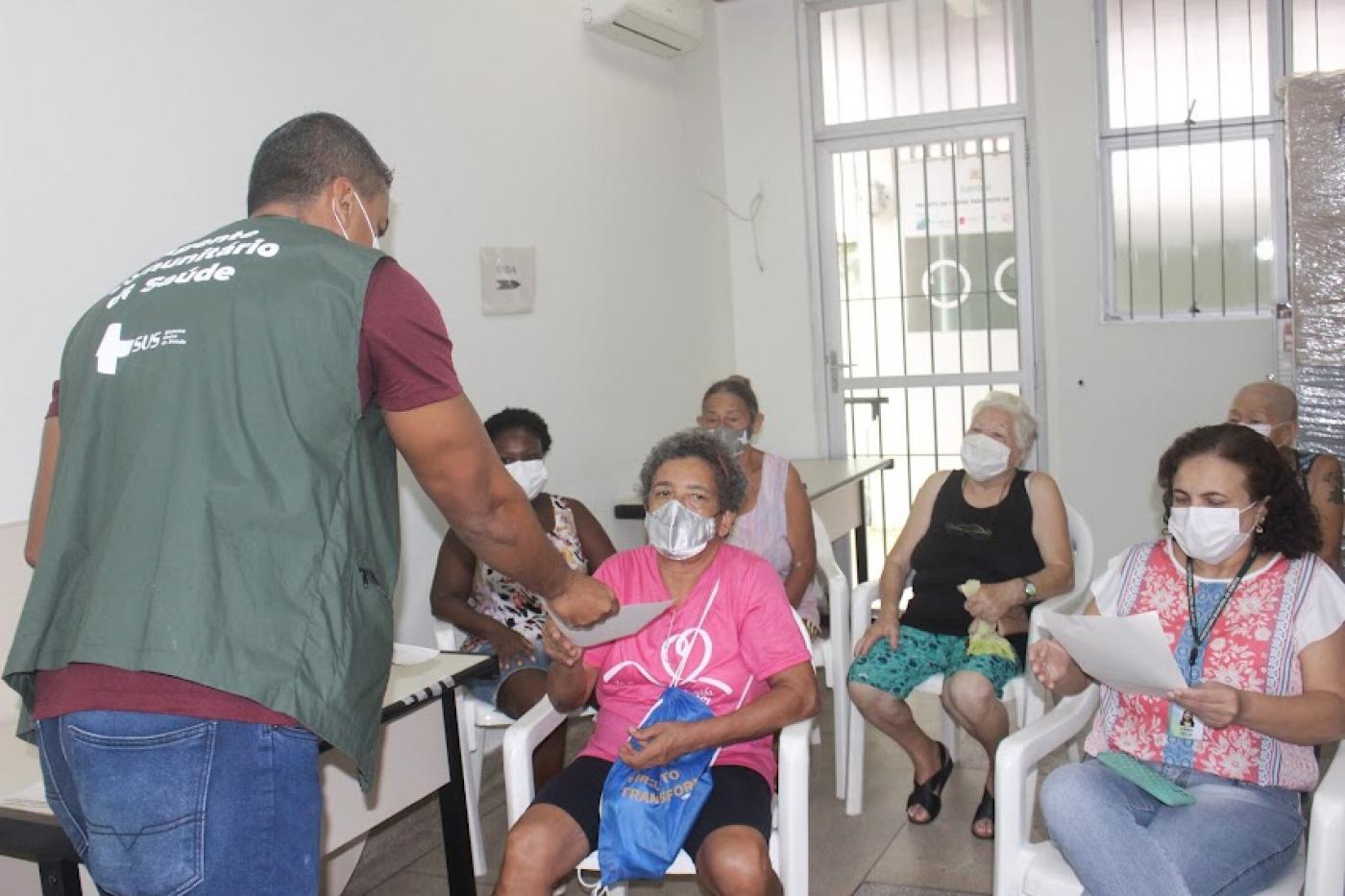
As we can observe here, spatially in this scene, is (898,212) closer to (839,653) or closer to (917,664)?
(839,653)

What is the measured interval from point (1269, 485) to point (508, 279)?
263 cm

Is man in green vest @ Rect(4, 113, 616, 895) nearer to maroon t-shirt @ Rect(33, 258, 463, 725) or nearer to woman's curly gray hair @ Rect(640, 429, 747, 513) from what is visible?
maroon t-shirt @ Rect(33, 258, 463, 725)

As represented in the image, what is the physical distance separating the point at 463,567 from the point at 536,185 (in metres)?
1.65

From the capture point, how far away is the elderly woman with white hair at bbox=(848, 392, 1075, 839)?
336 centimetres

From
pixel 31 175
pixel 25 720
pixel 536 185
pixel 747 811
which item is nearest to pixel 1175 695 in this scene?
pixel 747 811

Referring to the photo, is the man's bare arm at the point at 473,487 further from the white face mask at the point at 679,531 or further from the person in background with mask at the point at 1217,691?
the person in background with mask at the point at 1217,691

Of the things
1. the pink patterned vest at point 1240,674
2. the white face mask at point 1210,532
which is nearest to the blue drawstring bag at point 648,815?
the pink patterned vest at point 1240,674

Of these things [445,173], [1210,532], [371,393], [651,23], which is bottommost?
[1210,532]

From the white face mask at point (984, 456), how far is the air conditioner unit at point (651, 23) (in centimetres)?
233

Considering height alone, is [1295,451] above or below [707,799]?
above

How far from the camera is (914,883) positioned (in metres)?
3.08

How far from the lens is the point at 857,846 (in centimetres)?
333

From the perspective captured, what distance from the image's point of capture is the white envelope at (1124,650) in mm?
2176

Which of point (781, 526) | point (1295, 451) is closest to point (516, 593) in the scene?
point (781, 526)
